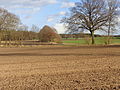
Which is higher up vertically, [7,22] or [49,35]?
[7,22]

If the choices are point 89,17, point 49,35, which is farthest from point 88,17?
point 49,35

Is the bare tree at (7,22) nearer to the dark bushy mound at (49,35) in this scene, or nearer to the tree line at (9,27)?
the tree line at (9,27)

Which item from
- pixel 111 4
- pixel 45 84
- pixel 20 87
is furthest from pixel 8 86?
pixel 111 4

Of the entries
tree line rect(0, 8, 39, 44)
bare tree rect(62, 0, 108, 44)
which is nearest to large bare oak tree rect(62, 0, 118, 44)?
bare tree rect(62, 0, 108, 44)

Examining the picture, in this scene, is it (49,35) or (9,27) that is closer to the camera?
(9,27)

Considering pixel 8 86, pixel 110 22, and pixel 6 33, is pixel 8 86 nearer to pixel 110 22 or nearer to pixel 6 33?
pixel 110 22

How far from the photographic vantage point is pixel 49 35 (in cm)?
5491

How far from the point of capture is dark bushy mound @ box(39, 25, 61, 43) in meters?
54.1

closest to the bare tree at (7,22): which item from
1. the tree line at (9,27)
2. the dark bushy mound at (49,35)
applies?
the tree line at (9,27)

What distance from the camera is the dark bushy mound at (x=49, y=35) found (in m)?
54.1

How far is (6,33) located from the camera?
157 ft

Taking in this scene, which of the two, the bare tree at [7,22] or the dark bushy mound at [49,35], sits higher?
the bare tree at [7,22]

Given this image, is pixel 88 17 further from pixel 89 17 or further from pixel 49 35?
pixel 49 35

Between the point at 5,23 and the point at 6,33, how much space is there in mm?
2657
